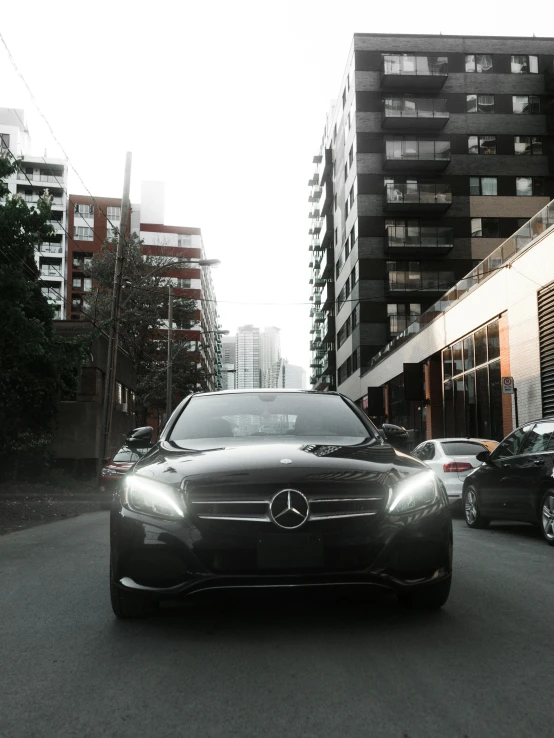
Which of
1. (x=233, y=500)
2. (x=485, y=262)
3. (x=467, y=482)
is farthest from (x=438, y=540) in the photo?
(x=485, y=262)

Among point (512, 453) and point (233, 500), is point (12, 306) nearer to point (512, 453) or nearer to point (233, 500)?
point (512, 453)

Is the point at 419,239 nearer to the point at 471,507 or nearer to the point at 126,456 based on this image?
the point at 126,456

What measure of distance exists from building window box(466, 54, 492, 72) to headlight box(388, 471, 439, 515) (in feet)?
167

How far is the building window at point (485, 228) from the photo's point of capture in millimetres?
49719

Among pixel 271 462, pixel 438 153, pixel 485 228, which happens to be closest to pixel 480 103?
pixel 438 153

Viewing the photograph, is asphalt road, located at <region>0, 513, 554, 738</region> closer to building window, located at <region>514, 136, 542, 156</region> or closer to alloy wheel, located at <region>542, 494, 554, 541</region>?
alloy wheel, located at <region>542, 494, 554, 541</region>

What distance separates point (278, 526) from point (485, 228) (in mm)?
48419

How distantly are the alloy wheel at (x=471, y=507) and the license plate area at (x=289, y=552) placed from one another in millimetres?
8109

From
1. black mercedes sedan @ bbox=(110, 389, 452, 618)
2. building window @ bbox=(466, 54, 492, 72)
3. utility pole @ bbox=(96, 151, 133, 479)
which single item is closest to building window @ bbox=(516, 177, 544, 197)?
building window @ bbox=(466, 54, 492, 72)

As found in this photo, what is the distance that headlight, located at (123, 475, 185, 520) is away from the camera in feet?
14.5

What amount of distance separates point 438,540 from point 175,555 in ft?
4.83

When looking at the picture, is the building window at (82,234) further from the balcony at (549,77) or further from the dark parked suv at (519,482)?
the dark parked suv at (519,482)

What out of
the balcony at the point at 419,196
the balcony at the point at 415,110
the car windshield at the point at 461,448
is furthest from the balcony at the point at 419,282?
the car windshield at the point at 461,448

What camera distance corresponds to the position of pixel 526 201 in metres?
50.1
